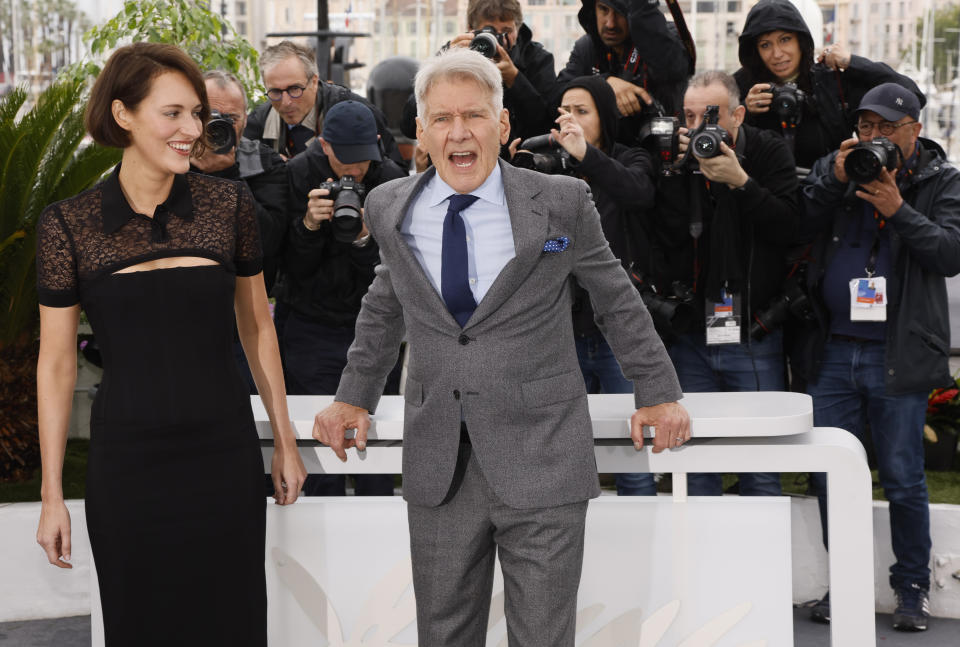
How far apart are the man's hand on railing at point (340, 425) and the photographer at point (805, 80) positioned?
2.20m

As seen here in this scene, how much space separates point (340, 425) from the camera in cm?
284

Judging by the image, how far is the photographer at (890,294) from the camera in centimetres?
378

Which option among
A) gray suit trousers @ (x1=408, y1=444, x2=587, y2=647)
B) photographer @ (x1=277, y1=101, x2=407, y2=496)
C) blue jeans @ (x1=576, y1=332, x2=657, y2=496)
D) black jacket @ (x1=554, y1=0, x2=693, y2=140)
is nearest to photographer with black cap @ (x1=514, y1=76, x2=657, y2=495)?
blue jeans @ (x1=576, y1=332, x2=657, y2=496)

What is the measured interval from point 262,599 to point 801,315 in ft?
7.12

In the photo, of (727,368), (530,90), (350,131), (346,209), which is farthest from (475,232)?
(530,90)

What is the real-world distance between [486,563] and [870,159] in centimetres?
199

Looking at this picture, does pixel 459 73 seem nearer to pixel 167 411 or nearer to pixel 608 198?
pixel 167 411

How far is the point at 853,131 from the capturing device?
14.3 feet

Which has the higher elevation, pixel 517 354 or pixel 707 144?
pixel 707 144

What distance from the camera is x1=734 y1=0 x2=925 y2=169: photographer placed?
14.3ft

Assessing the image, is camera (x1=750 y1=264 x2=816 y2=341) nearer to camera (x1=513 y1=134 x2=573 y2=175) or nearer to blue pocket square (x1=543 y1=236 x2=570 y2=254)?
camera (x1=513 y1=134 x2=573 y2=175)

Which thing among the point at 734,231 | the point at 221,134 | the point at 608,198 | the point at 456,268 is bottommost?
the point at 456,268

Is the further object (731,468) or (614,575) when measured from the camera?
(614,575)

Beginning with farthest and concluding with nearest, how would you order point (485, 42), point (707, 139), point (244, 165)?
point (485, 42), point (244, 165), point (707, 139)
